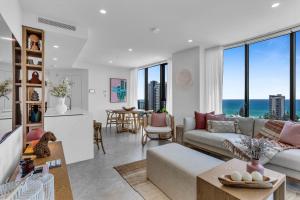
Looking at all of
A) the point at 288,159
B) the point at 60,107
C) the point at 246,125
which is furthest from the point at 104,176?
the point at 246,125

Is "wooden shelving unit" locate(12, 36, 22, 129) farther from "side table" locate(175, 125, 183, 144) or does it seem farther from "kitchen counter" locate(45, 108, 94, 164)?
"side table" locate(175, 125, 183, 144)

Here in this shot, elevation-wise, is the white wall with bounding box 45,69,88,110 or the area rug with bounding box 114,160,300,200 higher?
the white wall with bounding box 45,69,88,110

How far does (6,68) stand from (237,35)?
152 inches

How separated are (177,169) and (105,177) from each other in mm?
1236

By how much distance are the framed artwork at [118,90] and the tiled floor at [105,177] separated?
3276 mm

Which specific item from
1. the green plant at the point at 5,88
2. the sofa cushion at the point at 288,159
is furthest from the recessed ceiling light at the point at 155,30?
the sofa cushion at the point at 288,159

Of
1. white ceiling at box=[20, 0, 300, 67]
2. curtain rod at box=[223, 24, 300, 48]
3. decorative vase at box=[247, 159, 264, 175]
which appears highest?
white ceiling at box=[20, 0, 300, 67]

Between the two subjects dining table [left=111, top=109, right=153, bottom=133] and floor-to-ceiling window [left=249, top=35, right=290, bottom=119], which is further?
dining table [left=111, top=109, right=153, bottom=133]

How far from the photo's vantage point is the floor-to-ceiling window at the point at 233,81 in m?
4.00

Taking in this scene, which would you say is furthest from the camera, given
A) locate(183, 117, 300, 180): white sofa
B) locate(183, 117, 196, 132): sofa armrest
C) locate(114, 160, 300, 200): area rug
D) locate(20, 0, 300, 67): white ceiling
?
locate(183, 117, 196, 132): sofa armrest

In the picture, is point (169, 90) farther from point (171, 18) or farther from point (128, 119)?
point (171, 18)

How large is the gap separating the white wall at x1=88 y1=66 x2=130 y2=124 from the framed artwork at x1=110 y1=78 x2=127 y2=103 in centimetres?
14

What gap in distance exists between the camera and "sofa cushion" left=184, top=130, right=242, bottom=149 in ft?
9.62

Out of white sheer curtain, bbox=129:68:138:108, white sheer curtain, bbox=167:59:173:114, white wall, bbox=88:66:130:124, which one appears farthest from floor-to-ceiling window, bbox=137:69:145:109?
white sheer curtain, bbox=167:59:173:114
